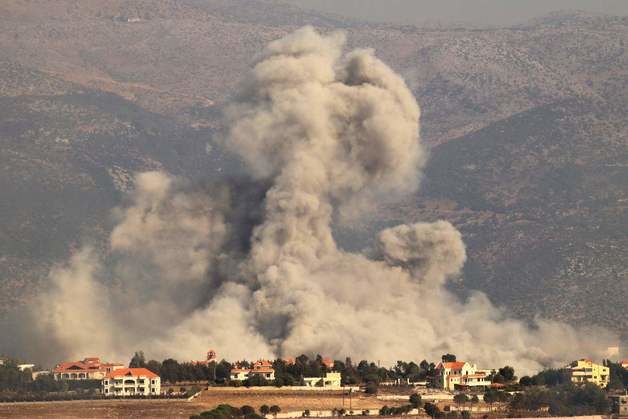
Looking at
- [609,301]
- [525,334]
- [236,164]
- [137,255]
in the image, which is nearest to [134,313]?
[137,255]

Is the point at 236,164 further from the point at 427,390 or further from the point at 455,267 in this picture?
the point at 427,390

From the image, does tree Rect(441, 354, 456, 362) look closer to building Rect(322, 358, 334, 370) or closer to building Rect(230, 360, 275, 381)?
building Rect(322, 358, 334, 370)

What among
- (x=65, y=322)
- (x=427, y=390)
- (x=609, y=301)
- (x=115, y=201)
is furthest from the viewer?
(x=115, y=201)

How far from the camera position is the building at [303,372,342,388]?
366ft

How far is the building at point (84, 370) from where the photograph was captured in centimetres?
11631

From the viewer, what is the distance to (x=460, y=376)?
387ft

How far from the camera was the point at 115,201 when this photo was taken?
199875mm

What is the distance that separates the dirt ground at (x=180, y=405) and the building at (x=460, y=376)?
8065mm

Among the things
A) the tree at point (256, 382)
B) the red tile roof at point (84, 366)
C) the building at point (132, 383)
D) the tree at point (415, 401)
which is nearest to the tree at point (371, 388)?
the tree at point (415, 401)

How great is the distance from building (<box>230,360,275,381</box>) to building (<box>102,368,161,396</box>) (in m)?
3.63

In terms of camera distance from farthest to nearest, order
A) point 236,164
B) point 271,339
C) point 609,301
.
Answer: point 609,301
point 236,164
point 271,339

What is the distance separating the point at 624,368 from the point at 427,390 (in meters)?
17.5

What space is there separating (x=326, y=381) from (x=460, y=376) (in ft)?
27.3

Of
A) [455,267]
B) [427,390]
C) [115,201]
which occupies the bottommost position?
[427,390]
